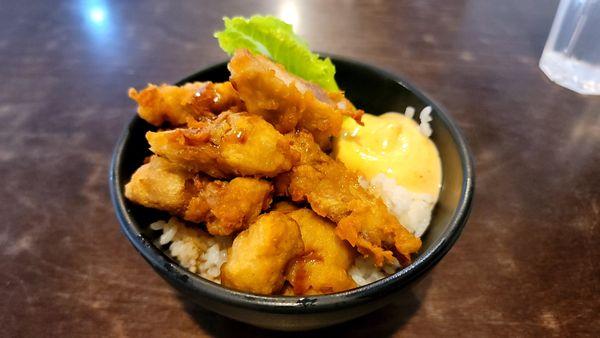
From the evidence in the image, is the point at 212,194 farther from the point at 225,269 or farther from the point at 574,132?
the point at 574,132

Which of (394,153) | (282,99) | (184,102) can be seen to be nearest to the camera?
(282,99)

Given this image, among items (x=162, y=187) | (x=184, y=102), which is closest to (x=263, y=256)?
(x=162, y=187)

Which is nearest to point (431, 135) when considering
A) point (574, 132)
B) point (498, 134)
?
point (498, 134)

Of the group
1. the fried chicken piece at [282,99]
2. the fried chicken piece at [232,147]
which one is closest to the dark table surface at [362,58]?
the fried chicken piece at [232,147]

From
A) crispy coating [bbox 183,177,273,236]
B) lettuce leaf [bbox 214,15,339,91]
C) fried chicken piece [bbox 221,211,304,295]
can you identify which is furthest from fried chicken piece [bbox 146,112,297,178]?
lettuce leaf [bbox 214,15,339,91]

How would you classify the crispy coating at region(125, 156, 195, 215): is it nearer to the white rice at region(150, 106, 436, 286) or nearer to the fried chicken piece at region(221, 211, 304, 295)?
the white rice at region(150, 106, 436, 286)

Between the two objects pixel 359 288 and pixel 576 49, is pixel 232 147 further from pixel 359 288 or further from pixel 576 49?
pixel 576 49
